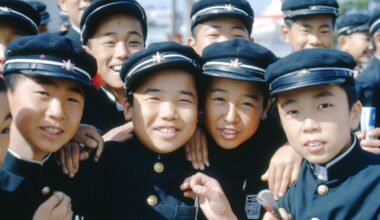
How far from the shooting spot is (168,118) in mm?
3086

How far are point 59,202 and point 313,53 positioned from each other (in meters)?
1.55

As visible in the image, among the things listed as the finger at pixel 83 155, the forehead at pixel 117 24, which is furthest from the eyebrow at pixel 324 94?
the forehead at pixel 117 24

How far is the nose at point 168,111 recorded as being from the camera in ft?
10.1

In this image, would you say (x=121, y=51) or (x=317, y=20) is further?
(x=317, y=20)

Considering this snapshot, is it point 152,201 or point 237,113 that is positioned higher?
point 237,113

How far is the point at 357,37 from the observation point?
7418 millimetres

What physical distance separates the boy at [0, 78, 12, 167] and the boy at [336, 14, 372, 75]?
5.53m

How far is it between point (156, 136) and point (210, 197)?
1.56ft

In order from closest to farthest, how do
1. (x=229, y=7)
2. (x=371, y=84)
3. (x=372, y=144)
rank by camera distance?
(x=372, y=144) < (x=229, y=7) < (x=371, y=84)

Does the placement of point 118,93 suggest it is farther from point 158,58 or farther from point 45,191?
point 45,191

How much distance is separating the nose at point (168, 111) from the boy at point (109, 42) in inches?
36.0

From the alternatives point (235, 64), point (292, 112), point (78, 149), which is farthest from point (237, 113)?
point (78, 149)

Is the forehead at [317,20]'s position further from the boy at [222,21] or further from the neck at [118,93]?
the neck at [118,93]

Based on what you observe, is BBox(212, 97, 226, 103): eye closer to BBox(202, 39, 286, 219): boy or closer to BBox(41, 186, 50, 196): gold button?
BBox(202, 39, 286, 219): boy
